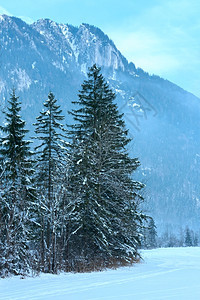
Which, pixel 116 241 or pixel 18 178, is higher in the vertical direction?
pixel 18 178

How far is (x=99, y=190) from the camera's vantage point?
14953mm

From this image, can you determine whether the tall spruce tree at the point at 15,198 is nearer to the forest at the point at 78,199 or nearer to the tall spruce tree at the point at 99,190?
the forest at the point at 78,199

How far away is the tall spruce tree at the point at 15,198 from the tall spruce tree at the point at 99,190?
1865 mm

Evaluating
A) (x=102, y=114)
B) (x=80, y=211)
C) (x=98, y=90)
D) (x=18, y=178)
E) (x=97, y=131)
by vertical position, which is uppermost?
(x=98, y=90)

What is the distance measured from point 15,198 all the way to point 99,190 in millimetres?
3977

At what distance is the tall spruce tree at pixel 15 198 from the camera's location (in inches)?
449

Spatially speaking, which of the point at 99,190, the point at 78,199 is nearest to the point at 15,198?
the point at 78,199

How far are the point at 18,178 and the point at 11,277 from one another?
4.84 meters

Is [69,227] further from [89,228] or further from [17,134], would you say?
[17,134]

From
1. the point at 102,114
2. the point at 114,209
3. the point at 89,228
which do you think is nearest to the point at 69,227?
the point at 89,228

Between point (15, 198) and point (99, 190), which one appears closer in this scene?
point (15, 198)

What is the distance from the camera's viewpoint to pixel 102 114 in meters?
17.9

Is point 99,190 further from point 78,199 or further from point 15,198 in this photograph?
point 15,198

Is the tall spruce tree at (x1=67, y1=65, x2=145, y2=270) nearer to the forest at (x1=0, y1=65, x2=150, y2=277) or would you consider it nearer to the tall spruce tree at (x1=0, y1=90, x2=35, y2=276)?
the forest at (x1=0, y1=65, x2=150, y2=277)
